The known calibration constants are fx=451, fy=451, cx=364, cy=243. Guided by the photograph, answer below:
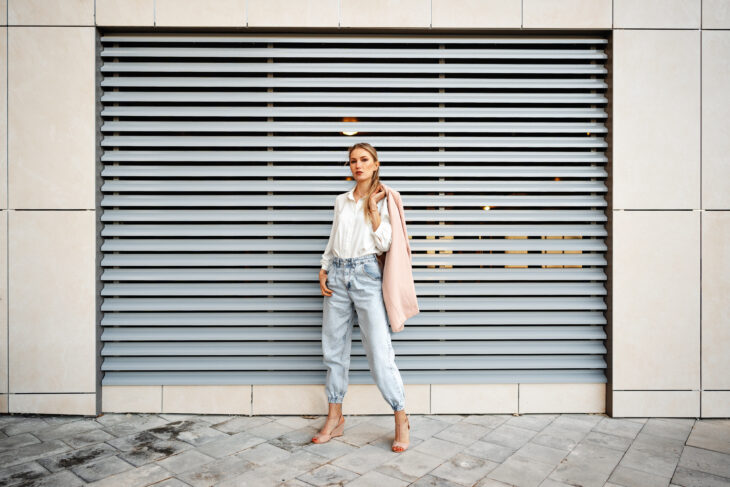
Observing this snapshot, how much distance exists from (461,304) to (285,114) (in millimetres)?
2452

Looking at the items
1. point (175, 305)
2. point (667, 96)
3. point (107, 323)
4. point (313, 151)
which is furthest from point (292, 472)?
point (667, 96)

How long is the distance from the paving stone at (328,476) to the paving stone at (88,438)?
1.80 metres

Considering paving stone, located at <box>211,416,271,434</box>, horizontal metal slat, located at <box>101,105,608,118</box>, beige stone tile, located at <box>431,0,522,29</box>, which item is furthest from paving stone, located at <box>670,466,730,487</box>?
beige stone tile, located at <box>431,0,522,29</box>

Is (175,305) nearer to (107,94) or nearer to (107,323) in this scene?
(107,323)

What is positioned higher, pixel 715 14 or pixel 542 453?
pixel 715 14

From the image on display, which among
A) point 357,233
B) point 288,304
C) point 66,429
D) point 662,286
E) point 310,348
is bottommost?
point 66,429

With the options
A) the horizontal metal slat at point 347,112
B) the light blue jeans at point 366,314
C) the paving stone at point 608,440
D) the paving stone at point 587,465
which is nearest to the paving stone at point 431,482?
the light blue jeans at point 366,314

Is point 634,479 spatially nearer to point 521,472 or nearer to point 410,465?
point 521,472

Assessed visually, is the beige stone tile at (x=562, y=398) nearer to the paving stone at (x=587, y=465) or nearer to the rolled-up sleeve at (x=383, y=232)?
the paving stone at (x=587, y=465)

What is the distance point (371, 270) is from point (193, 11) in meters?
2.92

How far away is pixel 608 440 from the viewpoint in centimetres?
371

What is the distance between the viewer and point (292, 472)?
3164 millimetres

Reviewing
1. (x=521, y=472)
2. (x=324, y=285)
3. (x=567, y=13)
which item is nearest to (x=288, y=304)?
(x=324, y=285)

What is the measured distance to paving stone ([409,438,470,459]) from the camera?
345cm
